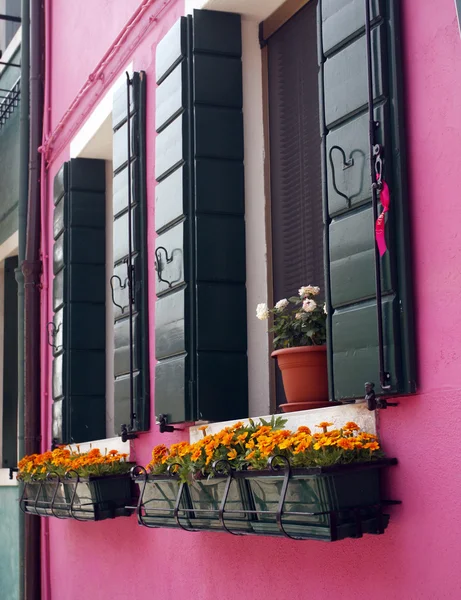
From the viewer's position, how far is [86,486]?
624 centimetres

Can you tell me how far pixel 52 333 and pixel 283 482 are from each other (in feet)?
15.1

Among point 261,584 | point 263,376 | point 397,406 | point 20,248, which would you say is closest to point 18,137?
point 20,248

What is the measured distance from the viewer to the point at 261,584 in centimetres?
485

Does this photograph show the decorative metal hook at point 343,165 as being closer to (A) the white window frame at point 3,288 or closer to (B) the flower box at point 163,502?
(B) the flower box at point 163,502

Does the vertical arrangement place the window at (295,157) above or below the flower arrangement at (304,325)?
above

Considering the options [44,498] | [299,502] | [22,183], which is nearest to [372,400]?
[299,502]

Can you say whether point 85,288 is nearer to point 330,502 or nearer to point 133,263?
point 133,263

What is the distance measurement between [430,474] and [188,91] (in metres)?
2.85

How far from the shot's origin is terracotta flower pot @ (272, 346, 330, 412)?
183 inches

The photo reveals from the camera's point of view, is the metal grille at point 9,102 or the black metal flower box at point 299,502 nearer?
the black metal flower box at point 299,502

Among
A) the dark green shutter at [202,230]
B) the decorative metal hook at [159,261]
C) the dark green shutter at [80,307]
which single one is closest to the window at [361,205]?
the dark green shutter at [202,230]

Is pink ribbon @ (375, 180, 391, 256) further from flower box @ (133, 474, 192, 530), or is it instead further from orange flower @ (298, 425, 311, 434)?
flower box @ (133, 474, 192, 530)

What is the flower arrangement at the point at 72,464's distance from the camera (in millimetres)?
6218

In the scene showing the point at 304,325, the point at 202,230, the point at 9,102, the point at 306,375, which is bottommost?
the point at 306,375
